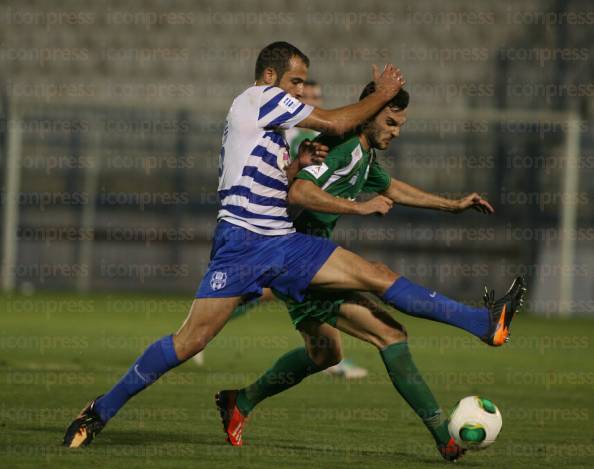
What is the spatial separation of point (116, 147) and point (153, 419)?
1366cm

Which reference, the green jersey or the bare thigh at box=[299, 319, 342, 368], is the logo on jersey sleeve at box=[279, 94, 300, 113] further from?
the bare thigh at box=[299, 319, 342, 368]

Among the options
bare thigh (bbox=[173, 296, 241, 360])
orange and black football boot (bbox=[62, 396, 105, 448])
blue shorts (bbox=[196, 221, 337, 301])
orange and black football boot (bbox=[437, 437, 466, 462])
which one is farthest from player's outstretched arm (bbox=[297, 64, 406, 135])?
orange and black football boot (bbox=[62, 396, 105, 448])

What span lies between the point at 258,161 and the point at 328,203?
0.42 meters

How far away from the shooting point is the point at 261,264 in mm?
5477

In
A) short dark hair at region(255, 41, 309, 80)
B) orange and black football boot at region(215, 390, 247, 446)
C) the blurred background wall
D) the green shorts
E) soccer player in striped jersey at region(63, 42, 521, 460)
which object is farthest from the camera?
the blurred background wall

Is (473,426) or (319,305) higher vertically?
(319,305)

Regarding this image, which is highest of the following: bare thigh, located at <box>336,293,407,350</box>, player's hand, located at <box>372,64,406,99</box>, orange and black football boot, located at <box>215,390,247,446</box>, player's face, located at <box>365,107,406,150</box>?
player's hand, located at <box>372,64,406,99</box>

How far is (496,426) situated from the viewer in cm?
542

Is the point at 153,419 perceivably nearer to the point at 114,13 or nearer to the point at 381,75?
the point at 381,75

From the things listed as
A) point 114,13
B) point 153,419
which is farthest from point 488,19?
point 153,419

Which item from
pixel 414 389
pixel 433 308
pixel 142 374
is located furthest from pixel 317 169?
pixel 142 374

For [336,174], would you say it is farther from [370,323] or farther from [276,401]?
[276,401]

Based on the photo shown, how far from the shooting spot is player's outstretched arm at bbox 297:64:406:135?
548cm

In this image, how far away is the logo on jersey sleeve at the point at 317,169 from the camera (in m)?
5.58
